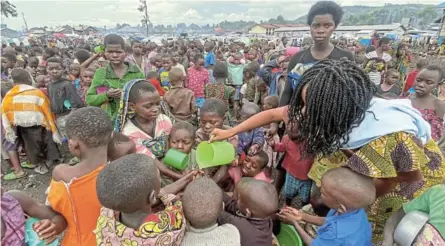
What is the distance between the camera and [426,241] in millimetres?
1166

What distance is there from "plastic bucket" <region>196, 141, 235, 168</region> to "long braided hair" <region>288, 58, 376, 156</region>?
2.29 ft

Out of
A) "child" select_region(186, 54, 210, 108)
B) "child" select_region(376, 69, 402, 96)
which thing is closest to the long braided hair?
"child" select_region(376, 69, 402, 96)

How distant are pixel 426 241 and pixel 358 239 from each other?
0.37 m

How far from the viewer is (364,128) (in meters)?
1.41

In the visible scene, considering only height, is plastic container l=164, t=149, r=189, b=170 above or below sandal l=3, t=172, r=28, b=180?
above

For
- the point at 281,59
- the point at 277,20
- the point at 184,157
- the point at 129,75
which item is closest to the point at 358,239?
the point at 184,157

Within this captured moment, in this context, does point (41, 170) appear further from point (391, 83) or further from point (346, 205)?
point (391, 83)

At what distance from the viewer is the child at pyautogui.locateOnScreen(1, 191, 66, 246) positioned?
4.26 feet

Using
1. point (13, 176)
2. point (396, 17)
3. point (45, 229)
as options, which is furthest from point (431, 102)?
point (396, 17)

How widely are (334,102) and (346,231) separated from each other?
673mm

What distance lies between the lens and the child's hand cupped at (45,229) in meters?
1.41

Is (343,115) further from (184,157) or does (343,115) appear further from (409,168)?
(184,157)

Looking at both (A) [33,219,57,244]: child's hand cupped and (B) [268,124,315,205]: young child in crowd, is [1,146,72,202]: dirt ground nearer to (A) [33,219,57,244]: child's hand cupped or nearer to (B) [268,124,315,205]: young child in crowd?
(A) [33,219,57,244]: child's hand cupped

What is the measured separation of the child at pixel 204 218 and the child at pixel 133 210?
6 cm
